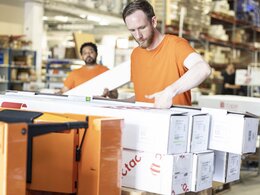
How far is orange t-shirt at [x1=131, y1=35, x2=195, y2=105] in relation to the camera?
273 cm

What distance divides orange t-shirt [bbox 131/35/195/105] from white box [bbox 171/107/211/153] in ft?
2.53

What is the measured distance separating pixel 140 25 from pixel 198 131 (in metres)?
0.89

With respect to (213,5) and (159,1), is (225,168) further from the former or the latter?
(213,5)

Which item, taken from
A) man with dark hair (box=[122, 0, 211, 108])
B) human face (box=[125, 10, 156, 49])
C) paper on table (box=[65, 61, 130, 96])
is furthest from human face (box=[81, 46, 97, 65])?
human face (box=[125, 10, 156, 49])

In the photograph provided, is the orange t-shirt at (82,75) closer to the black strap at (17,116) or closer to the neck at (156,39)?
the neck at (156,39)

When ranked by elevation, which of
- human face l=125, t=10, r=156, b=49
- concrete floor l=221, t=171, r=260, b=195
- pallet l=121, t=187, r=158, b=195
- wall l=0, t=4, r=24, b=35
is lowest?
concrete floor l=221, t=171, r=260, b=195

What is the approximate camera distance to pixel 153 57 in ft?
9.33

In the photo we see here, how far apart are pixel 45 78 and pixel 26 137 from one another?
10.5 metres

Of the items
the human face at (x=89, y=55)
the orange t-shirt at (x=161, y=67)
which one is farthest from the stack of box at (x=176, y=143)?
the human face at (x=89, y=55)

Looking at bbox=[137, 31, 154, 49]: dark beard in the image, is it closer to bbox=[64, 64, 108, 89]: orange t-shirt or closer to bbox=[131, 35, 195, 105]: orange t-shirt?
bbox=[131, 35, 195, 105]: orange t-shirt

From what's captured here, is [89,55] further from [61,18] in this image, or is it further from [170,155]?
[61,18]

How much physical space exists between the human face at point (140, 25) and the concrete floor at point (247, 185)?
119 inches

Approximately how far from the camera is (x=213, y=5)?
37.3ft

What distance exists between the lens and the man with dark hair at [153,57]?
102 inches
